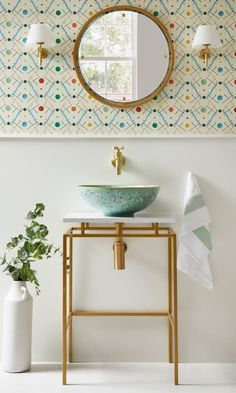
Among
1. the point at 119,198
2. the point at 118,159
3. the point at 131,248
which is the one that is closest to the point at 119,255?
the point at 131,248

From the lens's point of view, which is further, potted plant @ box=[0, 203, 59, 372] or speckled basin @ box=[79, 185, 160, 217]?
potted plant @ box=[0, 203, 59, 372]

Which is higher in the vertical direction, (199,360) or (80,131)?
(80,131)

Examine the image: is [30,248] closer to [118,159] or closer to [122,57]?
[118,159]

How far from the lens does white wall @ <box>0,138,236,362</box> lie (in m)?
2.46

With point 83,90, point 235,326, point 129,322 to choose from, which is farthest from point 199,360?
point 83,90

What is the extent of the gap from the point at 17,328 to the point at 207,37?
164 centimetres

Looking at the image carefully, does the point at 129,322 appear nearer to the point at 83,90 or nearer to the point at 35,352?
the point at 35,352

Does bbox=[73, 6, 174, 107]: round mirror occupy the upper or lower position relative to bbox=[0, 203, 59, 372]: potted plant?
upper

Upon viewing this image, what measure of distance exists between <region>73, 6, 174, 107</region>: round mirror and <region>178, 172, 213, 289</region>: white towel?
0.57m

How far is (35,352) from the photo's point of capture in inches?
98.3

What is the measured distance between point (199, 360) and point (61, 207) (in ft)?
3.44

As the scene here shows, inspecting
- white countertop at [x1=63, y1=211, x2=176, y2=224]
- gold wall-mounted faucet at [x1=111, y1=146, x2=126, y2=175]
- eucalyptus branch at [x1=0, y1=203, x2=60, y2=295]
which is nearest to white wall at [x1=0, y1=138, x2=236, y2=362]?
gold wall-mounted faucet at [x1=111, y1=146, x2=126, y2=175]

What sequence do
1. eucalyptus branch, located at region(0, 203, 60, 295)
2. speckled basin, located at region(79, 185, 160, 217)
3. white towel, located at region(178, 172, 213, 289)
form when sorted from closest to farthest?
speckled basin, located at region(79, 185, 160, 217) → eucalyptus branch, located at region(0, 203, 60, 295) → white towel, located at region(178, 172, 213, 289)

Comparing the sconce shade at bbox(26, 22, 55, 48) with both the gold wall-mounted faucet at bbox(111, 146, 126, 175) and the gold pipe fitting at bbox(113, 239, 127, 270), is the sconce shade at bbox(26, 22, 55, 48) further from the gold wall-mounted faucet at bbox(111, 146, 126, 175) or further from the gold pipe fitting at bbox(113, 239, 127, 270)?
the gold pipe fitting at bbox(113, 239, 127, 270)
